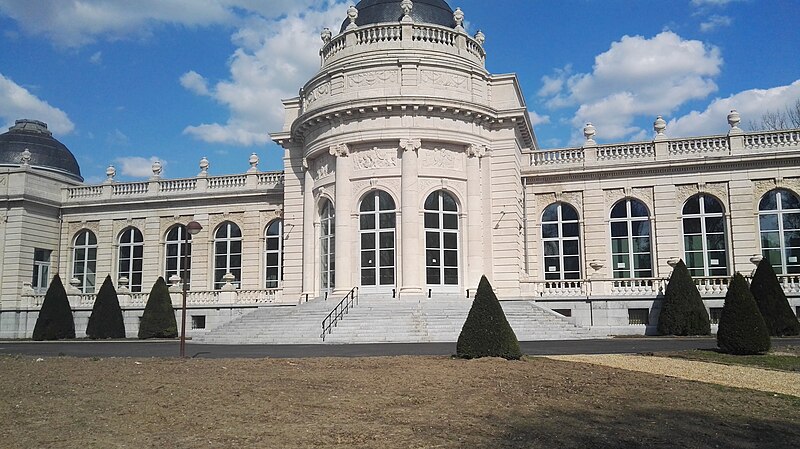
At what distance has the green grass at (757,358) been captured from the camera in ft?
44.3

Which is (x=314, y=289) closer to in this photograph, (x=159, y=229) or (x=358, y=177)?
(x=358, y=177)

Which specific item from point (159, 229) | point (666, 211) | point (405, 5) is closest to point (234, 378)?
point (405, 5)

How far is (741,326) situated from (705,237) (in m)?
15.1

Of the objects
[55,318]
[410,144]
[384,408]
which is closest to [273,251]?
[55,318]

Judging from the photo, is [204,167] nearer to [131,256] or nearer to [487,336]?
[131,256]

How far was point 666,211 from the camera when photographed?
29.7 metres

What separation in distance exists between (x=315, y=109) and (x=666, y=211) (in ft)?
51.0

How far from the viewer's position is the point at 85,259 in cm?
3775

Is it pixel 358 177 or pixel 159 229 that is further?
pixel 159 229

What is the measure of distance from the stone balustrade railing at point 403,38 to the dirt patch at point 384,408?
18.8m

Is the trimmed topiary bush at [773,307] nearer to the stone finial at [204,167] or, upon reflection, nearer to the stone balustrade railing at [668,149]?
the stone balustrade railing at [668,149]

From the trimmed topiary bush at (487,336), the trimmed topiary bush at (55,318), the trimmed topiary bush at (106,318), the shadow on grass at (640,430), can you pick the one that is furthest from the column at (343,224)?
the shadow on grass at (640,430)

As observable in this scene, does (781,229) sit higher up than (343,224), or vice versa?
(343,224)

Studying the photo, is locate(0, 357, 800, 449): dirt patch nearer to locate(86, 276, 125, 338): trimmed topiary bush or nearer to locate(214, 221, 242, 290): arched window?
locate(86, 276, 125, 338): trimmed topiary bush
